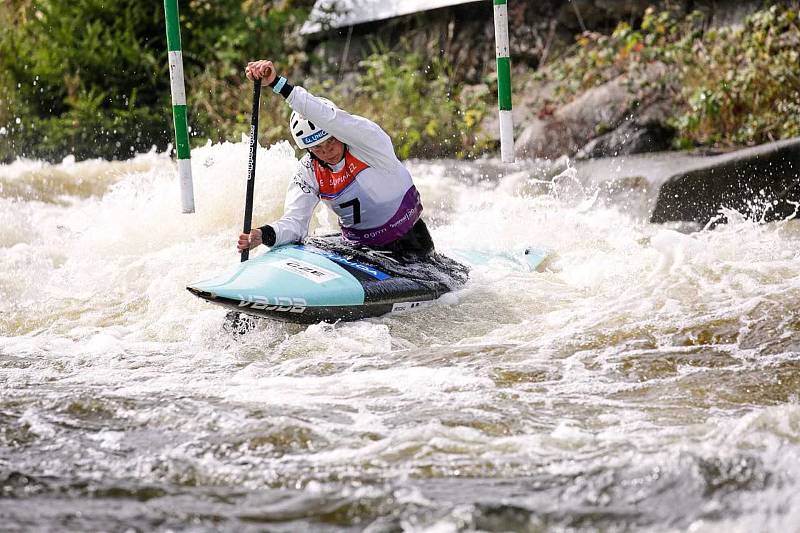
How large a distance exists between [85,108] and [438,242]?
606 cm

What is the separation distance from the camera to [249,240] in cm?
480

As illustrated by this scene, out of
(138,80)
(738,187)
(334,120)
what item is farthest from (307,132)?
(138,80)

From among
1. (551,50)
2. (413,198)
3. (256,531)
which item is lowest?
(256,531)

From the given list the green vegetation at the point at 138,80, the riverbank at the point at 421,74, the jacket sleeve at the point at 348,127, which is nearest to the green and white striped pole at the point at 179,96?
the jacket sleeve at the point at 348,127

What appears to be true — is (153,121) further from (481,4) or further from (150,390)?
(150,390)

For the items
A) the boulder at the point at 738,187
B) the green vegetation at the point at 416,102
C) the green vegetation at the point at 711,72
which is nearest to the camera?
the boulder at the point at 738,187

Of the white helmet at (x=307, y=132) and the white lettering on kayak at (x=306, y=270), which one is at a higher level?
the white helmet at (x=307, y=132)

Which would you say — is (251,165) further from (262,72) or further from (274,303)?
(274,303)

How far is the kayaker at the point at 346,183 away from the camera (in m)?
4.84

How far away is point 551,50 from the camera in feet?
37.5

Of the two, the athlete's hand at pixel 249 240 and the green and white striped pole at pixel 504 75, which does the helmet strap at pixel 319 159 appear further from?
the green and white striped pole at pixel 504 75

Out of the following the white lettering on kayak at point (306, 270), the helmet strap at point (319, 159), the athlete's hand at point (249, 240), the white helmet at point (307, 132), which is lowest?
the white lettering on kayak at point (306, 270)

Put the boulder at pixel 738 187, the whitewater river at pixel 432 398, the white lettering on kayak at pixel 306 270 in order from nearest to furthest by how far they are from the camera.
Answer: the whitewater river at pixel 432 398 < the white lettering on kayak at pixel 306 270 < the boulder at pixel 738 187

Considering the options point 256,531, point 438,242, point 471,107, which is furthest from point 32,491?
point 471,107
